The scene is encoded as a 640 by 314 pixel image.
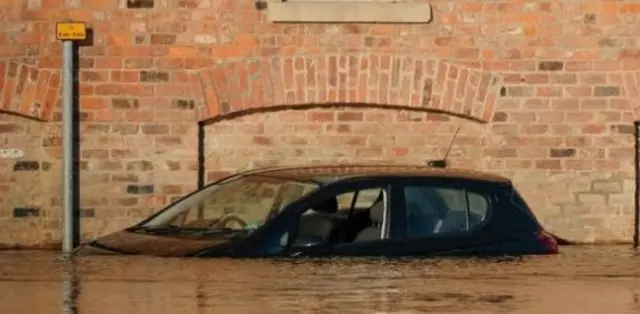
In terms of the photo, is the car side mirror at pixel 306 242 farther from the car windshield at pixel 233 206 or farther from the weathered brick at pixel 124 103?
the weathered brick at pixel 124 103

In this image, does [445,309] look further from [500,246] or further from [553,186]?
[553,186]

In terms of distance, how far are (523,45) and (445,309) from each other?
6484 millimetres

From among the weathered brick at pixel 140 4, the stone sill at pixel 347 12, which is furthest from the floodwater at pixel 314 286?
the stone sill at pixel 347 12

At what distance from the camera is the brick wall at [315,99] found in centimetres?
1534

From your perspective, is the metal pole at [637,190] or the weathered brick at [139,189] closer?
the weathered brick at [139,189]

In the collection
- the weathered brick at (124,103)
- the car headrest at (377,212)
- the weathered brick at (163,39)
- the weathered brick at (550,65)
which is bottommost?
the car headrest at (377,212)

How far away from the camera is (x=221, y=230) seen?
11797mm

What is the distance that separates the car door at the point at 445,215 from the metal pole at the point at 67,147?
4245 mm

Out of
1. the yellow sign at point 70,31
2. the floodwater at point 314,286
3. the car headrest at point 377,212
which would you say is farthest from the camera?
the yellow sign at point 70,31

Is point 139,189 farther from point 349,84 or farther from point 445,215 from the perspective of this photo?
point 445,215

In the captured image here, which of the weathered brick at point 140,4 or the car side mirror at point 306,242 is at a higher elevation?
the weathered brick at point 140,4

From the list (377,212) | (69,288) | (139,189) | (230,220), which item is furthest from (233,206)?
(139,189)

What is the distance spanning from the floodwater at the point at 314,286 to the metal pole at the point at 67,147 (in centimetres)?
310

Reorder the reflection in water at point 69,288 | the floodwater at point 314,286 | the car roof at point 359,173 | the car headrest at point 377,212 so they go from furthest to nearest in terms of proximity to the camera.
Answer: the car roof at point 359,173, the car headrest at point 377,212, the floodwater at point 314,286, the reflection in water at point 69,288
